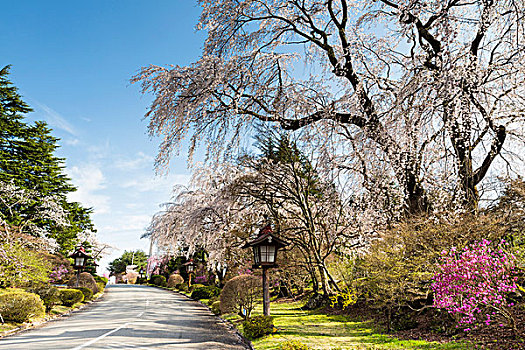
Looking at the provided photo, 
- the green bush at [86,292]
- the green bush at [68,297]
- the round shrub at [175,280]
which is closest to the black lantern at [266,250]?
the green bush at [68,297]

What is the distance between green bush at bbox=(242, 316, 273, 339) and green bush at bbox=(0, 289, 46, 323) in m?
7.94

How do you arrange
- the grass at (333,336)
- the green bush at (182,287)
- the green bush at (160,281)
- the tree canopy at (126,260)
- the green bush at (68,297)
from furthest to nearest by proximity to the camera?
1. the tree canopy at (126,260)
2. the green bush at (160,281)
3. the green bush at (182,287)
4. the green bush at (68,297)
5. the grass at (333,336)

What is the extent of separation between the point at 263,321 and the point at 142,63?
708 cm

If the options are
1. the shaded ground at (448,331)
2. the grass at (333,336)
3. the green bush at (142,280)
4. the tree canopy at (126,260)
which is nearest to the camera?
the shaded ground at (448,331)

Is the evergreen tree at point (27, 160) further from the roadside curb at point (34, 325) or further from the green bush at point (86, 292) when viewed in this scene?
the roadside curb at point (34, 325)

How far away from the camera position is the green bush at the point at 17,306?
11.2 metres

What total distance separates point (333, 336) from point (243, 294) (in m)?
3.90

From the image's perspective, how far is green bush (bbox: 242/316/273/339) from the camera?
8.83 metres

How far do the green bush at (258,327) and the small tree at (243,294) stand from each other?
252cm

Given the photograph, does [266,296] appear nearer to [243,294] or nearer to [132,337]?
[243,294]

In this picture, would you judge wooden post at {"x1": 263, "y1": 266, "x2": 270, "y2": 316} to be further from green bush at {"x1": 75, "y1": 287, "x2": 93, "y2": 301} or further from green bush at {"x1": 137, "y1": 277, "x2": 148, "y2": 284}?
green bush at {"x1": 137, "y1": 277, "x2": 148, "y2": 284}

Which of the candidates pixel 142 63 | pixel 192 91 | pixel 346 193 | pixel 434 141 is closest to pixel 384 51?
pixel 434 141

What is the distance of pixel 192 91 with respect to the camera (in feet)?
23.8

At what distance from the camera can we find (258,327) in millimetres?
8844
